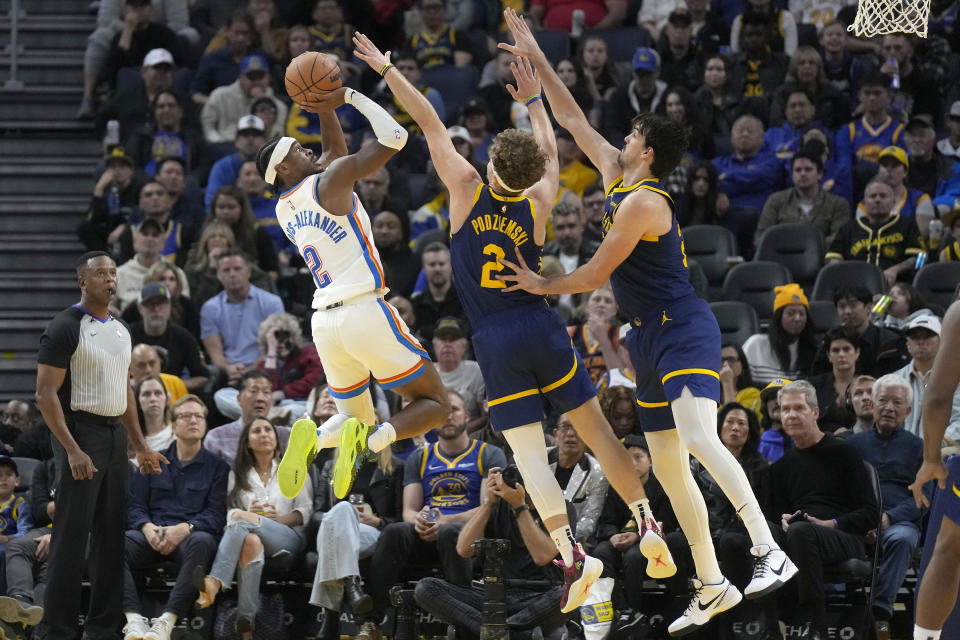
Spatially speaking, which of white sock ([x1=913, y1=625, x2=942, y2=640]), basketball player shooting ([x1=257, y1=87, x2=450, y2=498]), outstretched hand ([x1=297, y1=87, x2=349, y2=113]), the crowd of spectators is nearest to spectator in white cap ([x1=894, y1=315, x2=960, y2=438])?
the crowd of spectators

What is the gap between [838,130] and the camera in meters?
14.6

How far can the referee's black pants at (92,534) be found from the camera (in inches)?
368

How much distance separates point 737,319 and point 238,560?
4855 millimetres

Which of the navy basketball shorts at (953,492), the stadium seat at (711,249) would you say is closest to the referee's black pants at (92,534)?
the navy basketball shorts at (953,492)

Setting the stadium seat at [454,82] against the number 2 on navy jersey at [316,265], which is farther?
the stadium seat at [454,82]

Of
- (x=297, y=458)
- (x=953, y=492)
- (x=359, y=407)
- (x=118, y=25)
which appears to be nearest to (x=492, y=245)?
(x=359, y=407)

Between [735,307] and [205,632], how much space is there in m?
5.32

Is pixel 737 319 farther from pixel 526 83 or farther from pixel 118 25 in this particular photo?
pixel 118 25

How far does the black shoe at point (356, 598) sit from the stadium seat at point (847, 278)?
5172mm

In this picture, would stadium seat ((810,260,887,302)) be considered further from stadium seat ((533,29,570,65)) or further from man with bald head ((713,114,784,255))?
stadium seat ((533,29,570,65))

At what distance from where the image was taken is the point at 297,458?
756 centimetres

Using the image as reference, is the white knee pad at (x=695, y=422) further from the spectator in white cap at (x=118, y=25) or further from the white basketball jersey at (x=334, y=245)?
the spectator in white cap at (x=118, y=25)

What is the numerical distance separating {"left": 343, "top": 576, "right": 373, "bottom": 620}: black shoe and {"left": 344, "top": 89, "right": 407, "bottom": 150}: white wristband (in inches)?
148

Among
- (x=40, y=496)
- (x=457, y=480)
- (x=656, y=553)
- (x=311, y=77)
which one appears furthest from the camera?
(x=40, y=496)
